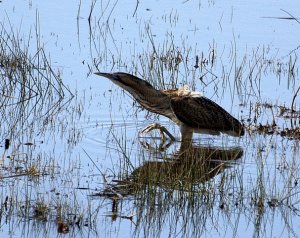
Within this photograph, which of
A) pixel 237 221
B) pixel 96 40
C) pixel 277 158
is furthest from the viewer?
pixel 96 40

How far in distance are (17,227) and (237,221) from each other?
5.31ft

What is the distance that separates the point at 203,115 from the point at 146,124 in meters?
0.83

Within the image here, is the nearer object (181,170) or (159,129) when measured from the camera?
(181,170)

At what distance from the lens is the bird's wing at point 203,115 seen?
10293mm

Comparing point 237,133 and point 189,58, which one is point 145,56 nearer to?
point 189,58

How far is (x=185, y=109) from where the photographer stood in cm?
1041

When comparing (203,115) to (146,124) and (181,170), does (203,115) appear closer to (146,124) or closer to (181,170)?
(146,124)

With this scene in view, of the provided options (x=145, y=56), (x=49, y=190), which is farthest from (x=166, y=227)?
(x=145, y=56)

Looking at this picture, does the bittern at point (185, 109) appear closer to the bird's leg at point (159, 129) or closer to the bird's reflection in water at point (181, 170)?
the bird's leg at point (159, 129)

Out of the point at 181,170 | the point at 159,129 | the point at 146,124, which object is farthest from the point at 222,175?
the point at 146,124

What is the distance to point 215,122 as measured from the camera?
34.0 feet

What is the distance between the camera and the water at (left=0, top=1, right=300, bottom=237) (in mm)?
7508

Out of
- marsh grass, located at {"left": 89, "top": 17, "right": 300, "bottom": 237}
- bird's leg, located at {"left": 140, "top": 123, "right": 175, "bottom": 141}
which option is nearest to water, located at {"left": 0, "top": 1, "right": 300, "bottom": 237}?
marsh grass, located at {"left": 89, "top": 17, "right": 300, "bottom": 237}

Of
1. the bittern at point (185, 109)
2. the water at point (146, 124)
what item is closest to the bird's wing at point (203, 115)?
the bittern at point (185, 109)
